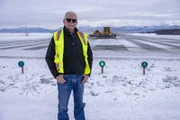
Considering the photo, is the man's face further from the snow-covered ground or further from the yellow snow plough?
the yellow snow plough

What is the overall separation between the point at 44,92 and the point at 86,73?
285 centimetres

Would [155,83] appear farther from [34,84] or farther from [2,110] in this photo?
[2,110]

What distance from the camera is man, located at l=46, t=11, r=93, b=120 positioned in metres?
3.13

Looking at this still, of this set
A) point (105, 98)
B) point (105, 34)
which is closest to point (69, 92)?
point (105, 98)

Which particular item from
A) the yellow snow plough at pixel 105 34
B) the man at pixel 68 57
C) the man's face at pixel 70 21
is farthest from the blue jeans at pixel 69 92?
the yellow snow plough at pixel 105 34

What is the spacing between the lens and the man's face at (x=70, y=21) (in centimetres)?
309

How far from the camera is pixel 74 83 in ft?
11.0

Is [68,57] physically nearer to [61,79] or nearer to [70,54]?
[70,54]

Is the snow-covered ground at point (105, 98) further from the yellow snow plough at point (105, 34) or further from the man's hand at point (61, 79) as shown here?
the yellow snow plough at point (105, 34)

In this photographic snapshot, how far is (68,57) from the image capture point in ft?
10.3

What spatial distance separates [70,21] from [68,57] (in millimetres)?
510

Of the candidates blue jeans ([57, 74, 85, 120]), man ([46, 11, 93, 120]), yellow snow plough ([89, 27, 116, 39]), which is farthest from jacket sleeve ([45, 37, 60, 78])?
yellow snow plough ([89, 27, 116, 39])

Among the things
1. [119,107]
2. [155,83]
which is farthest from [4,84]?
[155,83]

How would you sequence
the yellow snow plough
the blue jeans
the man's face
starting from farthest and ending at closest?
the yellow snow plough → the blue jeans → the man's face
